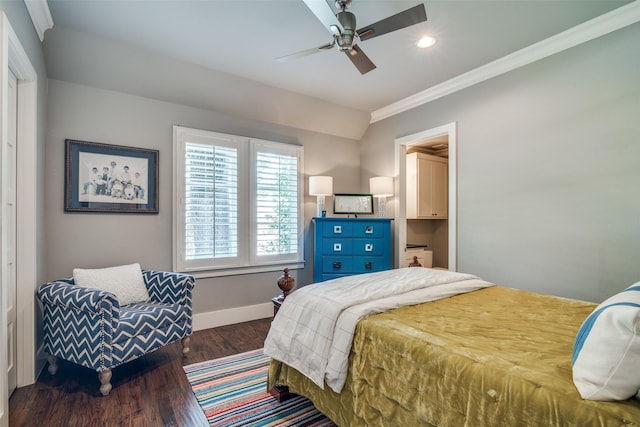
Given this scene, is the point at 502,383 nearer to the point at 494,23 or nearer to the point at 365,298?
the point at 365,298

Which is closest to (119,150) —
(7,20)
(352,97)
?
(7,20)

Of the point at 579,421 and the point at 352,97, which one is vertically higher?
the point at 352,97

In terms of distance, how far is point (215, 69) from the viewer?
325 centimetres

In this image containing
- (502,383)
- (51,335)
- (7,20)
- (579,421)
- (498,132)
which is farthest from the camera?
(498,132)

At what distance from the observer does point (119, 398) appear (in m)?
2.15

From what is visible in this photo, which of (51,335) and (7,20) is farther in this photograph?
(51,335)

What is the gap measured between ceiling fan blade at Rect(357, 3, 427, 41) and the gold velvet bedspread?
1.70 m

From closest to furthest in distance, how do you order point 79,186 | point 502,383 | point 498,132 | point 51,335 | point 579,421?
point 579,421 < point 502,383 < point 51,335 < point 79,186 < point 498,132

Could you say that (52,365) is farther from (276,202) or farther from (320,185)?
(320,185)

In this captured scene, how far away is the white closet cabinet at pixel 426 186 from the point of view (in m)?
5.09

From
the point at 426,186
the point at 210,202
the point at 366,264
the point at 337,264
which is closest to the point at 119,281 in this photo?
the point at 210,202

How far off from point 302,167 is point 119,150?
2083 mm

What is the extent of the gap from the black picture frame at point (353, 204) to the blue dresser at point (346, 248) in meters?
0.45

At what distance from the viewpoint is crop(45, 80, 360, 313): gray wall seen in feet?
9.14
